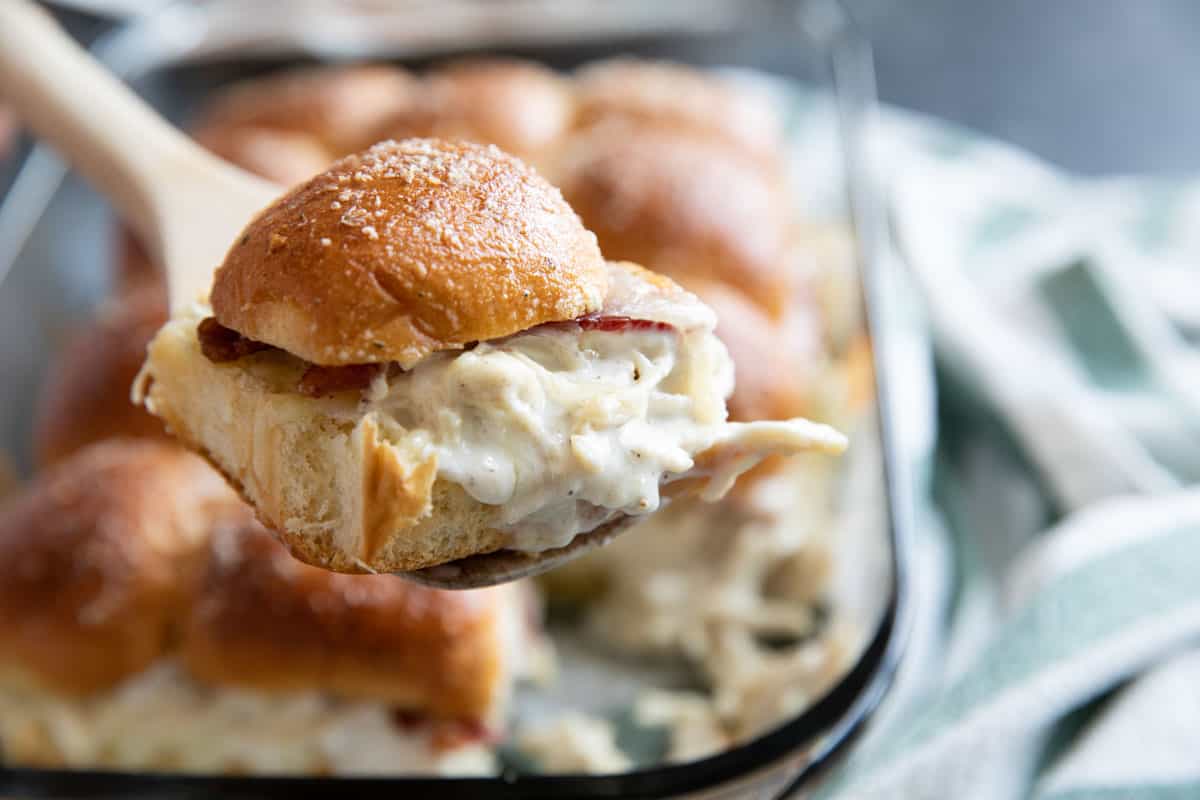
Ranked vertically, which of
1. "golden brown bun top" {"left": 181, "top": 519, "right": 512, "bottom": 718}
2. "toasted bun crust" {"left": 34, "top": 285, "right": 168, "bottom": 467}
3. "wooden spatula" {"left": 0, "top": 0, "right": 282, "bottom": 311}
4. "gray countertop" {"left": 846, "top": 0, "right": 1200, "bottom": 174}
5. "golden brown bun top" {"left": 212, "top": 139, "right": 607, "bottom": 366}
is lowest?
"golden brown bun top" {"left": 181, "top": 519, "right": 512, "bottom": 718}

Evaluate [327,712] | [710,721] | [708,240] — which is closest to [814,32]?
[708,240]

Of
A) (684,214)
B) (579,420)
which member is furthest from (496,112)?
(579,420)

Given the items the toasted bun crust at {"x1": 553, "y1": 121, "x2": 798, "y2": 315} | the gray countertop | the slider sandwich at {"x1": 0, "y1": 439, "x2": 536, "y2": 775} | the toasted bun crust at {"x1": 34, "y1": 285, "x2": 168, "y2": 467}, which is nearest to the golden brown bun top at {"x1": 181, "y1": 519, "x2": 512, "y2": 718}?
the slider sandwich at {"x1": 0, "y1": 439, "x2": 536, "y2": 775}

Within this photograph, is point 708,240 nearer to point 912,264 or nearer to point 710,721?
point 912,264

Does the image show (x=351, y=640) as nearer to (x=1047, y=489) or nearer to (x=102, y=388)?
(x=102, y=388)

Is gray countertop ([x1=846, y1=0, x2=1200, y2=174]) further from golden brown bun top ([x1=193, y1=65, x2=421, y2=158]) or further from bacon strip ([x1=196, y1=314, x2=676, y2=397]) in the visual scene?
bacon strip ([x1=196, y1=314, x2=676, y2=397])

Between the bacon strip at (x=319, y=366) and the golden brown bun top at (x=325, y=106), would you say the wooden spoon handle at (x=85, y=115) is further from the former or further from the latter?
the golden brown bun top at (x=325, y=106)
